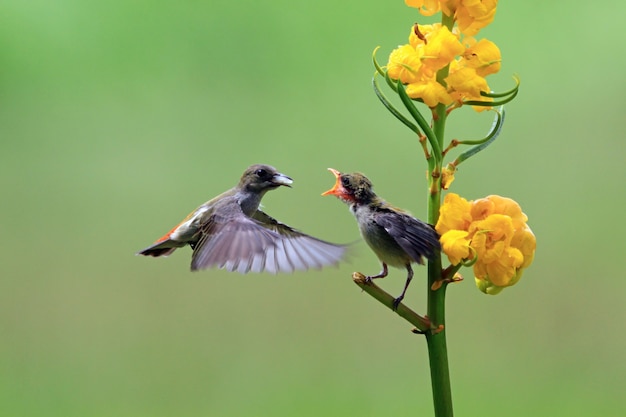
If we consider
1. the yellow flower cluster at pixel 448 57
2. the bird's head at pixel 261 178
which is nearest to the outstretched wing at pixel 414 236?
the yellow flower cluster at pixel 448 57

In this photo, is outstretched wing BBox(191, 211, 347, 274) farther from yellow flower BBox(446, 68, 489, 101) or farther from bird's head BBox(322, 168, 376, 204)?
yellow flower BBox(446, 68, 489, 101)

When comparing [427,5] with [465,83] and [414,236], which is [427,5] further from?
[414,236]

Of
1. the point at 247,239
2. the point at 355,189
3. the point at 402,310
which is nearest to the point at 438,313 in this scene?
the point at 402,310

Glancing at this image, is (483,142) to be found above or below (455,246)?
above

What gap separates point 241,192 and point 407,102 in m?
0.38

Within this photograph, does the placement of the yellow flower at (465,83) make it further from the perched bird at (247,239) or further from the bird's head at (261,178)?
the bird's head at (261,178)

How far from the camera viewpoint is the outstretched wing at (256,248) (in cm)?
78

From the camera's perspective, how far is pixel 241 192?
971 millimetres

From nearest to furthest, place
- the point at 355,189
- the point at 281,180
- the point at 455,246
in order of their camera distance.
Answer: the point at 455,246
the point at 355,189
the point at 281,180

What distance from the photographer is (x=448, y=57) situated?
0.66 metres

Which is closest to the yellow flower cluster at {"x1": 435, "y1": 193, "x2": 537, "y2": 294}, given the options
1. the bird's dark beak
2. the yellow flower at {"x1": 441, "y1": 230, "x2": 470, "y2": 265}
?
the yellow flower at {"x1": 441, "y1": 230, "x2": 470, "y2": 265}

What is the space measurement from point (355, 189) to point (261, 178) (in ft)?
0.68

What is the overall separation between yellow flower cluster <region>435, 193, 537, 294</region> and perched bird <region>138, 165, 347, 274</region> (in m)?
0.11

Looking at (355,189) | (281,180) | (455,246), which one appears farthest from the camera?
(281,180)
